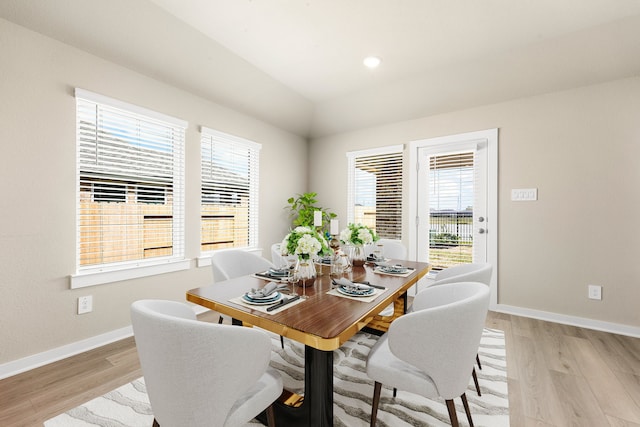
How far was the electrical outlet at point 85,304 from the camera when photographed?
2398mm

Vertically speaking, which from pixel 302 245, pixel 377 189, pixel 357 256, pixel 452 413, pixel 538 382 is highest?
pixel 377 189

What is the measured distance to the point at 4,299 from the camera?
2.05m

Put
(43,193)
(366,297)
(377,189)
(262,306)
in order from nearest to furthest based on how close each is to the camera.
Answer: (262,306), (366,297), (43,193), (377,189)

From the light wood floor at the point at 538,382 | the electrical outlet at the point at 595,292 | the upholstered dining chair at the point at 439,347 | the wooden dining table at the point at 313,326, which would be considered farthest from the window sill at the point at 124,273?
the electrical outlet at the point at 595,292

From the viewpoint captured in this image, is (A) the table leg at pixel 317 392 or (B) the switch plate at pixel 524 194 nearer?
(A) the table leg at pixel 317 392

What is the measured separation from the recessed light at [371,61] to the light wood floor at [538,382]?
2994mm

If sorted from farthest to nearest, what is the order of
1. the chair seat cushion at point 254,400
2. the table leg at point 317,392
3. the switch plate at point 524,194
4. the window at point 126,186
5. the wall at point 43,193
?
the switch plate at point 524,194 → the window at point 126,186 → the wall at point 43,193 → the table leg at point 317,392 → the chair seat cushion at point 254,400

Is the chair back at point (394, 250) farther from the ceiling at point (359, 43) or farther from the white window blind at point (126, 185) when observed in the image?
the white window blind at point (126, 185)

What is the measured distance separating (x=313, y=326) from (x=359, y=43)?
262cm

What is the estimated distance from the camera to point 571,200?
3082mm

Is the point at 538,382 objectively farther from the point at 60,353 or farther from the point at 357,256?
the point at 60,353

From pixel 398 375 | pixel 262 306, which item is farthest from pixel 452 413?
pixel 262 306

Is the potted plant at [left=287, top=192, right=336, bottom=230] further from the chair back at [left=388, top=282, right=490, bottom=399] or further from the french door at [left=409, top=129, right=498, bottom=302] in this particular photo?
the chair back at [left=388, top=282, right=490, bottom=399]

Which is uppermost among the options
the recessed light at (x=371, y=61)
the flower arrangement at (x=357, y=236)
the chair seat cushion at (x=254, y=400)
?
the recessed light at (x=371, y=61)
